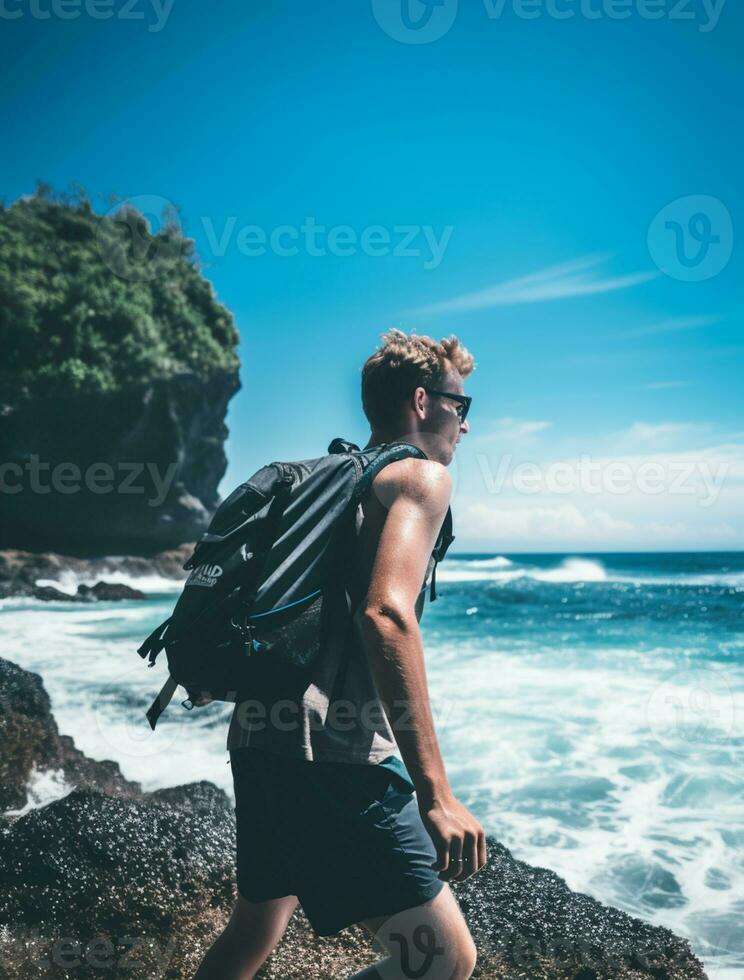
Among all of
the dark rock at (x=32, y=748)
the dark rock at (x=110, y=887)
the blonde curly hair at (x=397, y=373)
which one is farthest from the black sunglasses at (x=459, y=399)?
the dark rock at (x=32, y=748)

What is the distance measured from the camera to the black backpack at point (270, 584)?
131cm

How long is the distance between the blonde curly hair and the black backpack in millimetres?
246

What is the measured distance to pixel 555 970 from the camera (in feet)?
9.31

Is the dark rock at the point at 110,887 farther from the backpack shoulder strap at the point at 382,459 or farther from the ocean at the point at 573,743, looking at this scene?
the backpack shoulder strap at the point at 382,459

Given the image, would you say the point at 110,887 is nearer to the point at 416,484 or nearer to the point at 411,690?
the point at 411,690

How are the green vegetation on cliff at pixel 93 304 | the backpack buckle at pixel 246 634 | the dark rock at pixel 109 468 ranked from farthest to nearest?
the dark rock at pixel 109 468
the green vegetation on cliff at pixel 93 304
the backpack buckle at pixel 246 634

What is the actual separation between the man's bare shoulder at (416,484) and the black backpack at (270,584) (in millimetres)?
39

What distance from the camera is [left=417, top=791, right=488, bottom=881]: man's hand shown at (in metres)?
1.16

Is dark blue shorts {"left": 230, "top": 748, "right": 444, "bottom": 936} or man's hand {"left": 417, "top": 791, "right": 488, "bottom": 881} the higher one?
man's hand {"left": 417, "top": 791, "right": 488, "bottom": 881}

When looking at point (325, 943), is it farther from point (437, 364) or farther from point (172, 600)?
point (172, 600)

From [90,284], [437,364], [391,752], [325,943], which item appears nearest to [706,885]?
[325,943]

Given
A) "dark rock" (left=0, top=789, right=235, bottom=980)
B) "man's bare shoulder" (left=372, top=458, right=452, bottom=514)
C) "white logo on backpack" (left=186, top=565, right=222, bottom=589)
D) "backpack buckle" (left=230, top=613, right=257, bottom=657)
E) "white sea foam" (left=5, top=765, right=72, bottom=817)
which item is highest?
"man's bare shoulder" (left=372, top=458, right=452, bottom=514)

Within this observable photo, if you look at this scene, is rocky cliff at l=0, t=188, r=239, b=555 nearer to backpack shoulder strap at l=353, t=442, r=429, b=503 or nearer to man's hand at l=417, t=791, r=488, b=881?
backpack shoulder strap at l=353, t=442, r=429, b=503

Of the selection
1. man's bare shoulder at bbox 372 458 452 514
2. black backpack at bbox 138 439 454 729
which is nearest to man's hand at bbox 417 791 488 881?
black backpack at bbox 138 439 454 729
